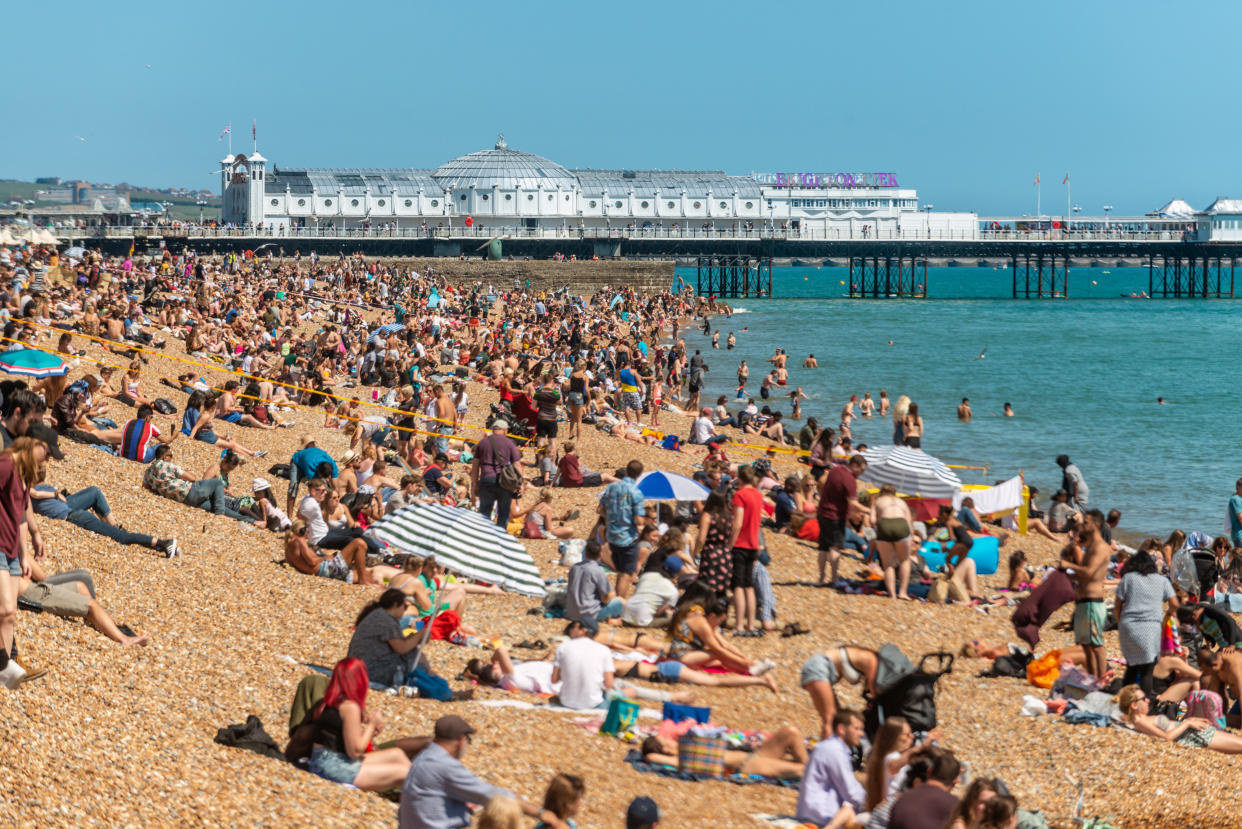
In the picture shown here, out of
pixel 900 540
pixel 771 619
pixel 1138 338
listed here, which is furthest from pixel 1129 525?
pixel 1138 338

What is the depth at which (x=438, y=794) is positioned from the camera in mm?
6004

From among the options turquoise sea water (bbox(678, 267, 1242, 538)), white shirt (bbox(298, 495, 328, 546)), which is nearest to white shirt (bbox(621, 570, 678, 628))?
white shirt (bbox(298, 495, 328, 546))

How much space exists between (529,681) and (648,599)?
1.81m

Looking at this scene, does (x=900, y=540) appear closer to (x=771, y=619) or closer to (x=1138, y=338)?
(x=771, y=619)

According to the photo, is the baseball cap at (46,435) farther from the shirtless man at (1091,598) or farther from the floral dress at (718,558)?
the shirtless man at (1091,598)

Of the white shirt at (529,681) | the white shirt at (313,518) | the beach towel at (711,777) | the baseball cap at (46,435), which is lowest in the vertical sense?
the beach towel at (711,777)

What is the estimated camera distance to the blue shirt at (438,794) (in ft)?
19.7

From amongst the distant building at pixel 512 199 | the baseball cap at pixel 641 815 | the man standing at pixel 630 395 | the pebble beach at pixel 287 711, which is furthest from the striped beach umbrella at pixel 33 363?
the distant building at pixel 512 199

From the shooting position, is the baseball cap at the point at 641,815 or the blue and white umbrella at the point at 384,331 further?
the blue and white umbrella at the point at 384,331

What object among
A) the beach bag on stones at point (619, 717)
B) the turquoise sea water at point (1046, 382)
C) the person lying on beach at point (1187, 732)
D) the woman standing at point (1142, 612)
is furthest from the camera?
the turquoise sea water at point (1046, 382)

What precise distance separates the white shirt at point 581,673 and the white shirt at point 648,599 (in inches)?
68.4

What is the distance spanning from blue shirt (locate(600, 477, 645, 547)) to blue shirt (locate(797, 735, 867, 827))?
14.7 feet

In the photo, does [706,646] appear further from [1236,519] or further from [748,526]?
[1236,519]

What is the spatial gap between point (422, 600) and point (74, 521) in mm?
2965
